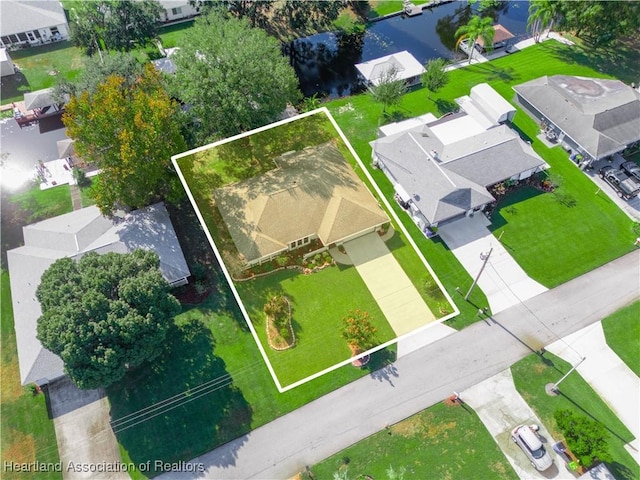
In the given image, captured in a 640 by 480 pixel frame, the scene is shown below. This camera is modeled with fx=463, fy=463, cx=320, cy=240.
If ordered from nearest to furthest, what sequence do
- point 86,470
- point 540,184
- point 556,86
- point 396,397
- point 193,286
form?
point 86,470
point 396,397
point 193,286
point 540,184
point 556,86

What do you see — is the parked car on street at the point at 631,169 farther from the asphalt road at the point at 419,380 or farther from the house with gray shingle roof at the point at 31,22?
the house with gray shingle roof at the point at 31,22

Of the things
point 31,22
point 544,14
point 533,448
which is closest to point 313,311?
point 533,448

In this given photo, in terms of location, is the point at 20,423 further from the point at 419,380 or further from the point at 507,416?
the point at 507,416

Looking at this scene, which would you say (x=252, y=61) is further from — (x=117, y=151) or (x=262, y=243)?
(x=262, y=243)

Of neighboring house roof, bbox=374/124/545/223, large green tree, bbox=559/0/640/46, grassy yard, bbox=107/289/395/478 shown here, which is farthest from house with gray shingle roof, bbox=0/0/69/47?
large green tree, bbox=559/0/640/46

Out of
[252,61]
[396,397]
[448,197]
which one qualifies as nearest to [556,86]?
[448,197]

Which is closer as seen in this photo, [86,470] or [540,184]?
[86,470]

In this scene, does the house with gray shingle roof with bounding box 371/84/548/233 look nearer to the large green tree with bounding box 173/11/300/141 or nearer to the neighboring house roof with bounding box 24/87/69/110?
the large green tree with bounding box 173/11/300/141

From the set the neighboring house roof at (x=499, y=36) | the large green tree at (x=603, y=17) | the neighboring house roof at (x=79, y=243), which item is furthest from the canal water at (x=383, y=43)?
the neighboring house roof at (x=79, y=243)
